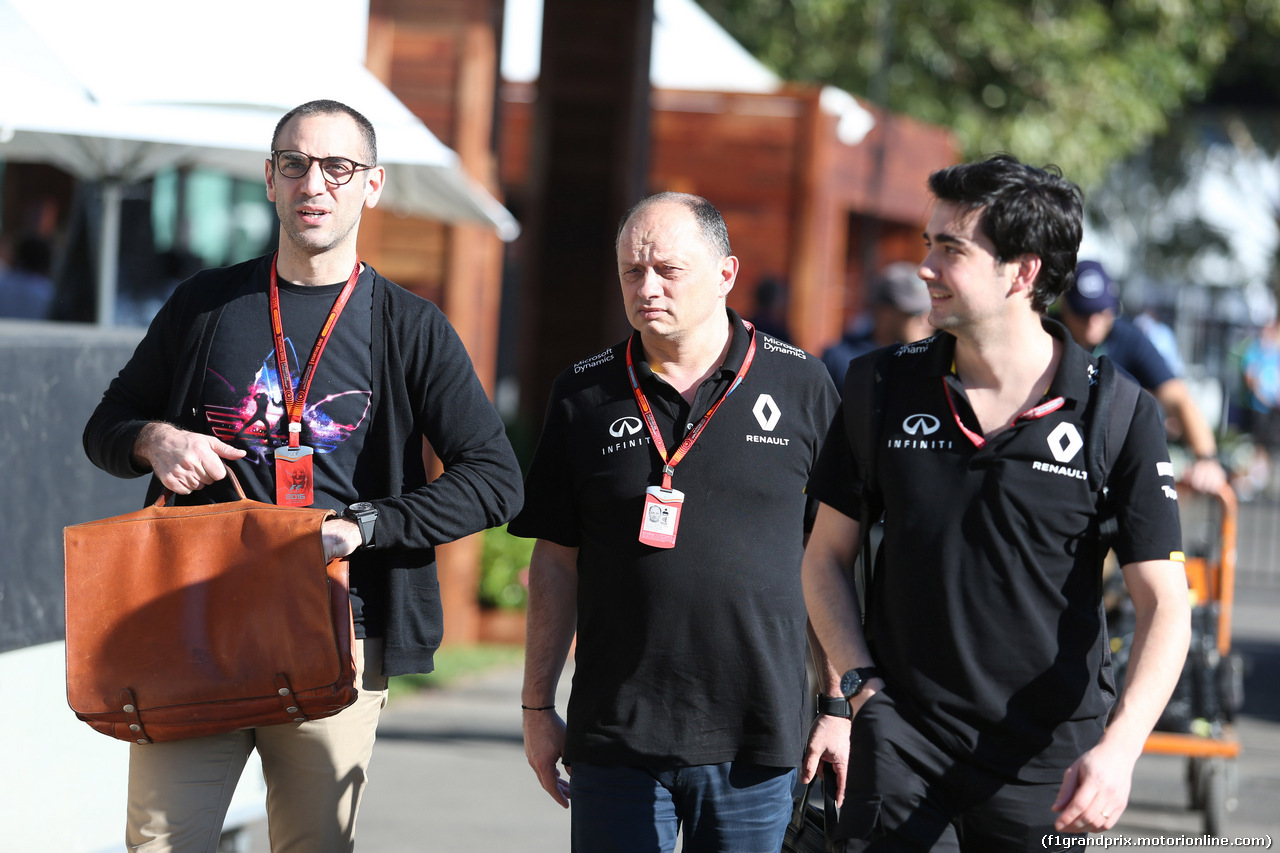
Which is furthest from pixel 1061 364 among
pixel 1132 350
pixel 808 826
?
pixel 1132 350

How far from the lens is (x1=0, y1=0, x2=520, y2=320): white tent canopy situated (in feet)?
19.4

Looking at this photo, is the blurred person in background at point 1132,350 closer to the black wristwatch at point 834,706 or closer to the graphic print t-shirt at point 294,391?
the black wristwatch at point 834,706

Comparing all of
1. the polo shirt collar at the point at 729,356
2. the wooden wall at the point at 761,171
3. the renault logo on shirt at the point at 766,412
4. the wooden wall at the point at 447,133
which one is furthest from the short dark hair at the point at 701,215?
the wooden wall at the point at 761,171

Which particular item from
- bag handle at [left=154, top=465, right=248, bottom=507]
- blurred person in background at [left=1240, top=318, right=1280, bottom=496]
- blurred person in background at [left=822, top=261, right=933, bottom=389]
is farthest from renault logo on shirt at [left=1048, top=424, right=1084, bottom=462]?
blurred person in background at [left=1240, top=318, right=1280, bottom=496]

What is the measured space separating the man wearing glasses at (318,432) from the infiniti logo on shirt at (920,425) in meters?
0.88

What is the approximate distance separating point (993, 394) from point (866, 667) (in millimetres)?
611

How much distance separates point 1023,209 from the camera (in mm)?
3045

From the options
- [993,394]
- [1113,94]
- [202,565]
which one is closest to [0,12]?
[202,565]

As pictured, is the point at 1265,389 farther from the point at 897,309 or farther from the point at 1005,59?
the point at 897,309

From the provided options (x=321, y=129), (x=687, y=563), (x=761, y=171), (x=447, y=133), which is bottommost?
(x=687, y=563)

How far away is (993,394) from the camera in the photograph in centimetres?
311

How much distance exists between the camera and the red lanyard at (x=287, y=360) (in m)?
3.22

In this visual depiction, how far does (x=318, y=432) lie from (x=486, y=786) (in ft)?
13.0

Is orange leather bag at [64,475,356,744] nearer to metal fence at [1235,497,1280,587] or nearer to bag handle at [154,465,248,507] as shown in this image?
bag handle at [154,465,248,507]
